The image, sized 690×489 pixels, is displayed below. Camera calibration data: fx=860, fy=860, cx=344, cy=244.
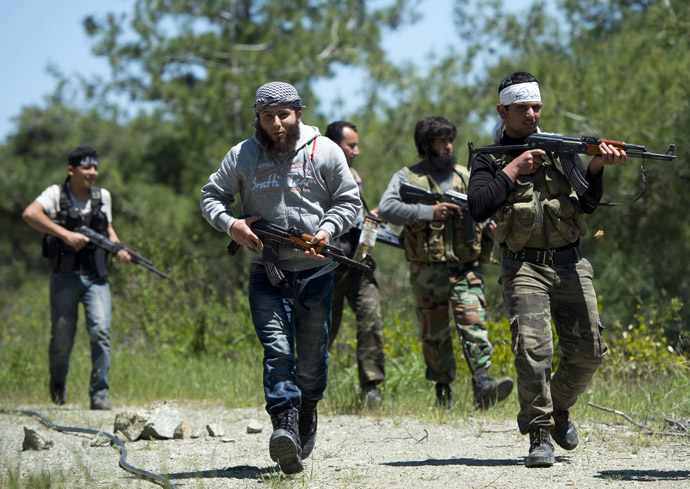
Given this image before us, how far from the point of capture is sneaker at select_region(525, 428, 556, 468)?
173 inches

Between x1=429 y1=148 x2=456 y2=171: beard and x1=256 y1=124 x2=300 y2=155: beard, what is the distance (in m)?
2.19

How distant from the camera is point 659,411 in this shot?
5.56 m

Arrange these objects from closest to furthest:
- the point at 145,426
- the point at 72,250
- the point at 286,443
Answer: the point at 286,443, the point at 145,426, the point at 72,250

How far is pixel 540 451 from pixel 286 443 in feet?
4.32

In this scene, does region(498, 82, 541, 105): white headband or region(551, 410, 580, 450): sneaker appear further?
region(551, 410, 580, 450): sneaker

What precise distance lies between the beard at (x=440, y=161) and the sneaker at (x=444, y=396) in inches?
65.2

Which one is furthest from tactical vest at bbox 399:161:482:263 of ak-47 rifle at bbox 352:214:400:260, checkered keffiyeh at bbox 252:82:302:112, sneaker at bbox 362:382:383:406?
checkered keffiyeh at bbox 252:82:302:112

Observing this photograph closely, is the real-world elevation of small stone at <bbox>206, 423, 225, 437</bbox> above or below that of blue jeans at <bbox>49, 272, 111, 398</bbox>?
below

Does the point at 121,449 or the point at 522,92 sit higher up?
the point at 522,92

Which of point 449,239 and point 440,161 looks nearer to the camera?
point 449,239

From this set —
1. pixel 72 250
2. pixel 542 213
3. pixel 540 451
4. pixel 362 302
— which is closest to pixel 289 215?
pixel 542 213

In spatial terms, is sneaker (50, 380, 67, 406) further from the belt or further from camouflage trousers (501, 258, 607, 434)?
the belt

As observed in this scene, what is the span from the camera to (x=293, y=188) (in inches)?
179

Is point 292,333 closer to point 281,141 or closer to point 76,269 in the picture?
point 281,141
